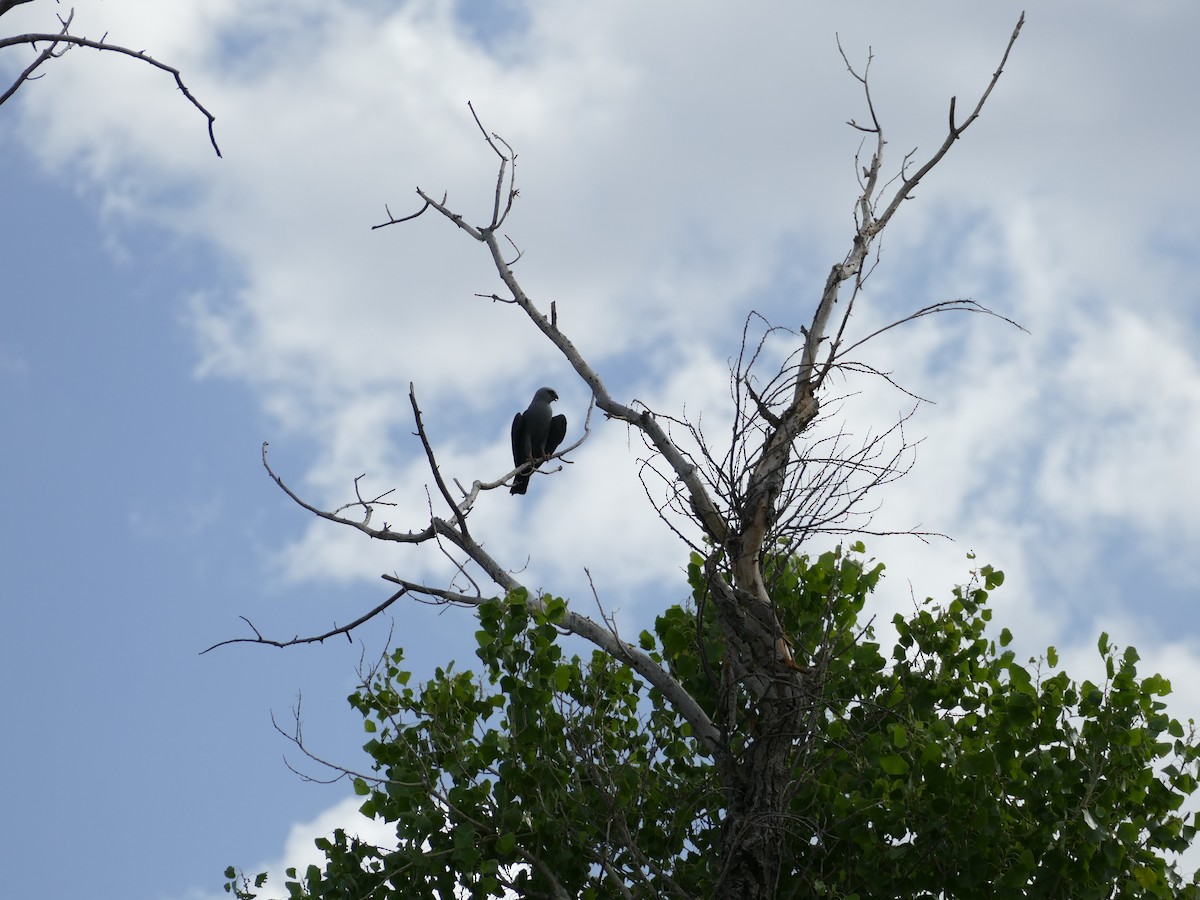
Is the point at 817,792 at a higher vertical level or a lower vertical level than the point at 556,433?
lower

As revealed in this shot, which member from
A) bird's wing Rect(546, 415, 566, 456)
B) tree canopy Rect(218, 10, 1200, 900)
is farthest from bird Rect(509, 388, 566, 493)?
tree canopy Rect(218, 10, 1200, 900)

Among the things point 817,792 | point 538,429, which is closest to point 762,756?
point 817,792

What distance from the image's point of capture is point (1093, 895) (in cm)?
756

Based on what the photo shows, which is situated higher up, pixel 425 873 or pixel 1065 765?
pixel 425 873

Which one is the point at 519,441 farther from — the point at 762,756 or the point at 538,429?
the point at 762,756

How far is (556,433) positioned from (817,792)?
7.57 meters

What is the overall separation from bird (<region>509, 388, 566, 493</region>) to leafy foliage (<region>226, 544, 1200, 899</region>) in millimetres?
6316

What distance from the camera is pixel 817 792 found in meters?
8.37

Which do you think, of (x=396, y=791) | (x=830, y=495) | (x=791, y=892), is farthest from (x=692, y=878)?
(x=830, y=495)

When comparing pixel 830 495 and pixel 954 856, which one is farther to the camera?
pixel 954 856

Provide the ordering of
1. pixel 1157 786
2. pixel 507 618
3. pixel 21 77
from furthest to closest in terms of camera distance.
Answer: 1. pixel 1157 786
2. pixel 507 618
3. pixel 21 77

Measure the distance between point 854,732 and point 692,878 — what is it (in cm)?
157

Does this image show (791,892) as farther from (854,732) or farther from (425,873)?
(425,873)

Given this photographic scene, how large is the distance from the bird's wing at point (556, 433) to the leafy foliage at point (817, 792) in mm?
6354
